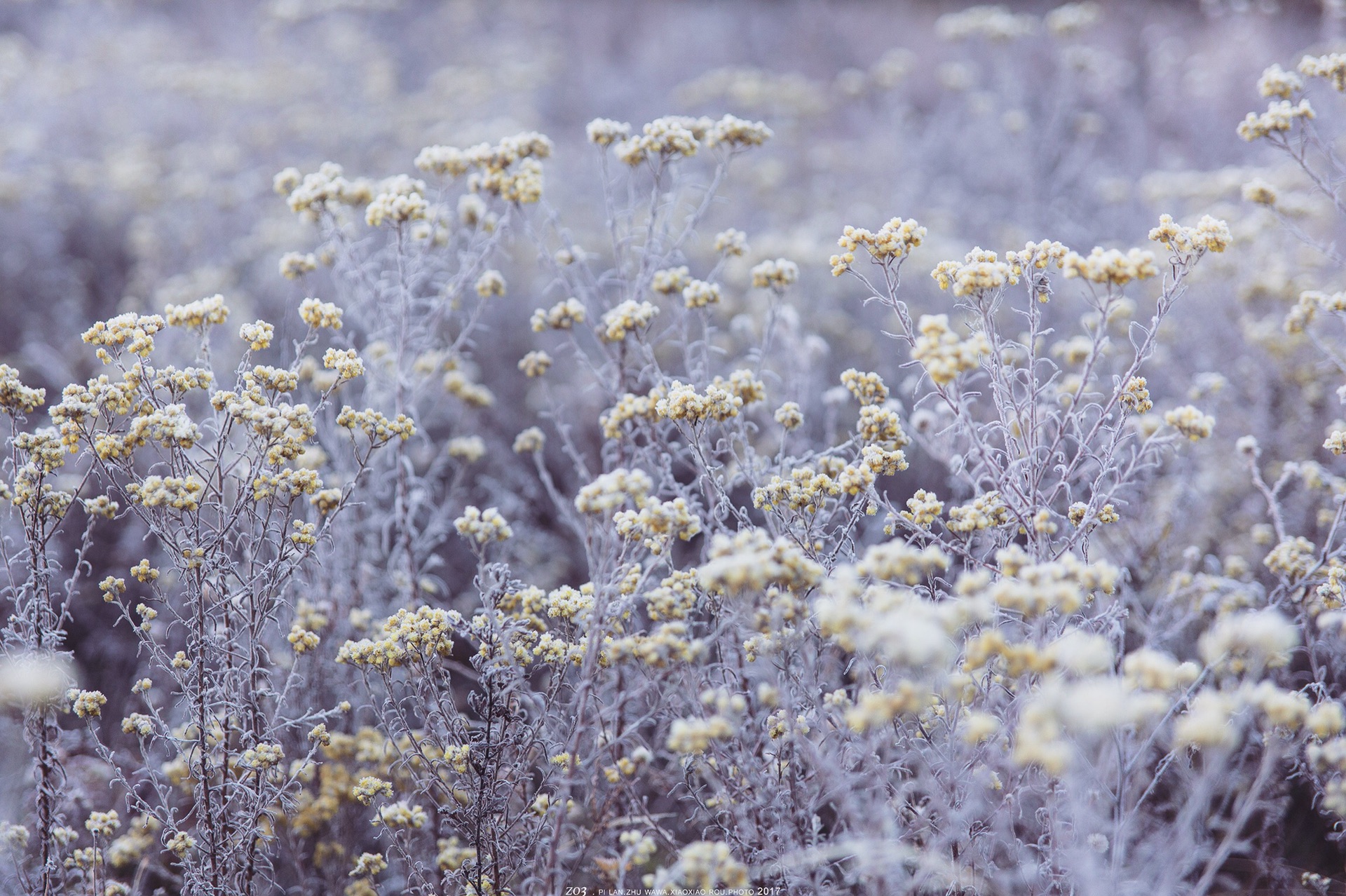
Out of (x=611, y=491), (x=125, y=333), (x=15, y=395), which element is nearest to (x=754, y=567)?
(x=611, y=491)

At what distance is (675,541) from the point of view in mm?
4781

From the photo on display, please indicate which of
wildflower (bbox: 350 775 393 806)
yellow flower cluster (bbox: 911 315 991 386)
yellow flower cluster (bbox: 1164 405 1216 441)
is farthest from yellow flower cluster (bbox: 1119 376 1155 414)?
wildflower (bbox: 350 775 393 806)

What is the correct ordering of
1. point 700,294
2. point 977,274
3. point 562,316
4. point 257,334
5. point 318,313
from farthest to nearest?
point 562,316
point 700,294
point 318,313
point 257,334
point 977,274

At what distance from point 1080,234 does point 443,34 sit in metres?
9.23

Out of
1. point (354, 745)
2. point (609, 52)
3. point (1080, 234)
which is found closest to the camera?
point (354, 745)

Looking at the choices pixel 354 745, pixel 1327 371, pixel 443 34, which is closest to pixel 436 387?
pixel 354 745

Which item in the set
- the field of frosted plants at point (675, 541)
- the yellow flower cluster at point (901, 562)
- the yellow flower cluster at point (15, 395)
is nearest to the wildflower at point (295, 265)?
the field of frosted plants at point (675, 541)

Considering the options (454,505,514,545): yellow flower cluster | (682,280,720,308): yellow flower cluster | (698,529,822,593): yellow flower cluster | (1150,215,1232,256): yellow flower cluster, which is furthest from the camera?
(682,280,720,308): yellow flower cluster

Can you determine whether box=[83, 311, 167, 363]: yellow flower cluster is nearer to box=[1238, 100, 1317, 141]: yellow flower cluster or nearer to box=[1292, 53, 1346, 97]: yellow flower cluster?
box=[1238, 100, 1317, 141]: yellow flower cluster

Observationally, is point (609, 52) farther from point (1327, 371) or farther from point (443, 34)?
point (1327, 371)

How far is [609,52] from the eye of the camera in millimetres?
13031

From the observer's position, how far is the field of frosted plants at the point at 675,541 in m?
2.45

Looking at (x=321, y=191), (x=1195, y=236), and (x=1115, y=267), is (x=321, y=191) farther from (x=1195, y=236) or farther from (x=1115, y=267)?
(x=1195, y=236)

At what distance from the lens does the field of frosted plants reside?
2449 millimetres
